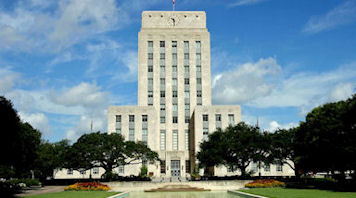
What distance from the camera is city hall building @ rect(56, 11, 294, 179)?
8500cm

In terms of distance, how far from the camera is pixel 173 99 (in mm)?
93375

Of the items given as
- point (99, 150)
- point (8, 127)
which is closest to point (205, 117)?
point (99, 150)

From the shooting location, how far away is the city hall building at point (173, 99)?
85.0 meters

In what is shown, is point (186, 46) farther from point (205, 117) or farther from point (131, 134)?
point (131, 134)

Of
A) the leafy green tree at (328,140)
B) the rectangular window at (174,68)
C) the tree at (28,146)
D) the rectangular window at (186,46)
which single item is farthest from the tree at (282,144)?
the rectangular window at (186,46)

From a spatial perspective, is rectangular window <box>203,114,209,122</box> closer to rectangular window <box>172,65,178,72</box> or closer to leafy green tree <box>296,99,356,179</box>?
rectangular window <box>172,65,178,72</box>

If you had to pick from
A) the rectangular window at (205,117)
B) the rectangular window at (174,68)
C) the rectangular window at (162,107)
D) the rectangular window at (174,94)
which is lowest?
Answer: the rectangular window at (205,117)

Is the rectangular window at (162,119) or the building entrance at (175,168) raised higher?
the rectangular window at (162,119)

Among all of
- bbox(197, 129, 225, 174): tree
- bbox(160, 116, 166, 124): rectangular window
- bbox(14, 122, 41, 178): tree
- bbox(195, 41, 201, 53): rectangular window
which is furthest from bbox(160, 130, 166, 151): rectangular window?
bbox(14, 122, 41, 178): tree

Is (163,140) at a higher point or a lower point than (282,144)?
higher

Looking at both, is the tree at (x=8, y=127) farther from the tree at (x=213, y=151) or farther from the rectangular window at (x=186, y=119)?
the rectangular window at (x=186, y=119)

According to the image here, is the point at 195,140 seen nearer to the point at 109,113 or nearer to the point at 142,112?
the point at 142,112

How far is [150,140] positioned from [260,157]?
114ft

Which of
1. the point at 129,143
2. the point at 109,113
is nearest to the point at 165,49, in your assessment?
the point at 109,113
